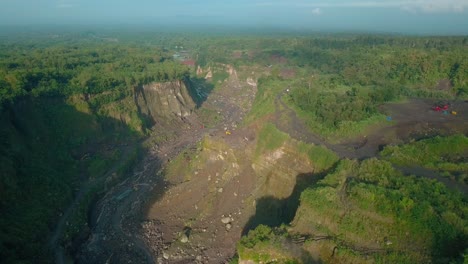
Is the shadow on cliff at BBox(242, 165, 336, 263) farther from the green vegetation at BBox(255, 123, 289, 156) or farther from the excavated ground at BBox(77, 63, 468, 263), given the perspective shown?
the green vegetation at BBox(255, 123, 289, 156)

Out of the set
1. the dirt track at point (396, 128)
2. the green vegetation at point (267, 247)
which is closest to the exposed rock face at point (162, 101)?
the dirt track at point (396, 128)

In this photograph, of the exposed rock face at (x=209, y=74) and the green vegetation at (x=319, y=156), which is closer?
the green vegetation at (x=319, y=156)

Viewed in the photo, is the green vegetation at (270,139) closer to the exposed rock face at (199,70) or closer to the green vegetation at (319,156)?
the green vegetation at (319,156)

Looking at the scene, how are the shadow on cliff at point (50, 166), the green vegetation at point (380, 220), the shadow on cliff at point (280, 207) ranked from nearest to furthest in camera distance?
the green vegetation at point (380, 220) → the shadow on cliff at point (50, 166) → the shadow on cliff at point (280, 207)

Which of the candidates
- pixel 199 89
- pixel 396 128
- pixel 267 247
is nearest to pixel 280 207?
pixel 267 247

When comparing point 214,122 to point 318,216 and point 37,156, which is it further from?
point 318,216

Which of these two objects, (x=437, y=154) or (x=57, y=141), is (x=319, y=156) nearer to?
(x=437, y=154)

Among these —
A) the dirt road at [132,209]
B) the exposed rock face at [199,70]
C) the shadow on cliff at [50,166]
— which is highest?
the exposed rock face at [199,70]
